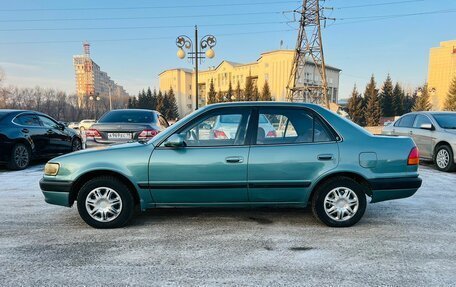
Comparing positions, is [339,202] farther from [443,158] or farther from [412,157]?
[443,158]

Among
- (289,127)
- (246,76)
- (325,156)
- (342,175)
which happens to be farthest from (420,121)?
(246,76)

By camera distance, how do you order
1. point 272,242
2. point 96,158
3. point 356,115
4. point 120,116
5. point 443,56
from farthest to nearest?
point 443,56, point 356,115, point 120,116, point 96,158, point 272,242

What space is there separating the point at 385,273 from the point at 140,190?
2735 millimetres

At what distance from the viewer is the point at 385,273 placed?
2879 mm

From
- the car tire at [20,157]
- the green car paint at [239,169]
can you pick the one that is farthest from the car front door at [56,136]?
the green car paint at [239,169]

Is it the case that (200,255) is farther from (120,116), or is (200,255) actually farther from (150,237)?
(120,116)

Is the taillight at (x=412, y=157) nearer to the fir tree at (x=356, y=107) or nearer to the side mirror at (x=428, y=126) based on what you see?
the side mirror at (x=428, y=126)

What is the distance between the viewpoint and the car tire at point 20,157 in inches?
301

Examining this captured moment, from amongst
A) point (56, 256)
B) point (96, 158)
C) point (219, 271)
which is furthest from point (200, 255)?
point (96, 158)

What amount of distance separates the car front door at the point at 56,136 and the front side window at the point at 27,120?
20cm

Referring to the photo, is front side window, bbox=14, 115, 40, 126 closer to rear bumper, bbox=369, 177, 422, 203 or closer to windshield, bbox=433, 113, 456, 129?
rear bumper, bbox=369, 177, 422, 203

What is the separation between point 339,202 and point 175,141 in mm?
2150

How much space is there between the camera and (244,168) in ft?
12.4

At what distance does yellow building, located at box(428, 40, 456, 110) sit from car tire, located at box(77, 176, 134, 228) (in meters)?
75.4
